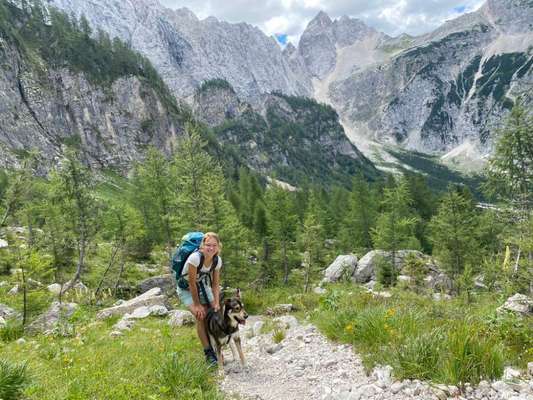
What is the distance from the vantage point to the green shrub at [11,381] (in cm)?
524

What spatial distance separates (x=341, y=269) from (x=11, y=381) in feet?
111

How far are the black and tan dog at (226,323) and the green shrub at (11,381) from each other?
10.5 feet

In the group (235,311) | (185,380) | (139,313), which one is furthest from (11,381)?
(139,313)

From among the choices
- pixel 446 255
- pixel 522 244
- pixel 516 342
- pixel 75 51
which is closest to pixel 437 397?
pixel 516 342

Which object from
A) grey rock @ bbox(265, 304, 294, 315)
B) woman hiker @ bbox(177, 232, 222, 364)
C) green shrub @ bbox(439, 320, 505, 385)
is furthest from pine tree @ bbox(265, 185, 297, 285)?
green shrub @ bbox(439, 320, 505, 385)

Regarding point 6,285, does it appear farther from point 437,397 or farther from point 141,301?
point 437,397

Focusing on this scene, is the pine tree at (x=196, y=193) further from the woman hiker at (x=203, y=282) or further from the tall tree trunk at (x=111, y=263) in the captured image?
the woman hiker at (x=203, y=282)

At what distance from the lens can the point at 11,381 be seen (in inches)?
210

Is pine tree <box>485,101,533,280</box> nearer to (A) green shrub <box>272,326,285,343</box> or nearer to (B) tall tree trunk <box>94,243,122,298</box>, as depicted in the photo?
(A) green shrub <box>272,326,285,343</box>

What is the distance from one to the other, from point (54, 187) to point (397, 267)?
100 ft

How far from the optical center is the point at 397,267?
38.9 metres

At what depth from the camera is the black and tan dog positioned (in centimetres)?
742

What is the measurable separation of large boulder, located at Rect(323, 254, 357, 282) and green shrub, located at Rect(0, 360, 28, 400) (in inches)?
1241

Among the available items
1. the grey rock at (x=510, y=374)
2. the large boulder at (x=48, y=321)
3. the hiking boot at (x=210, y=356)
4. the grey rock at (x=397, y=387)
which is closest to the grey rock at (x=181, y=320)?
the large boulder at (x=48, y=321)
